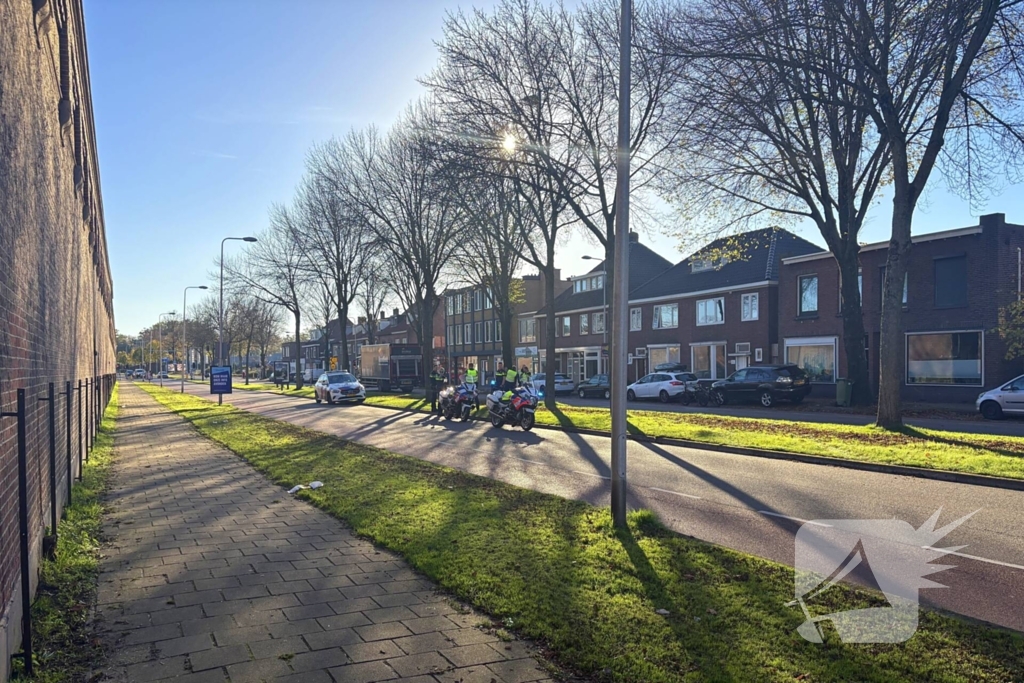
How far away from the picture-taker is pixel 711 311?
43062 mm

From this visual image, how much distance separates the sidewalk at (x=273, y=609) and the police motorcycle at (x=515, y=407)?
11363mm

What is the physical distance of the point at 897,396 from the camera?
17312 mm

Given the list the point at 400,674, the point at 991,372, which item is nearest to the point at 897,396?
the point at 991,372

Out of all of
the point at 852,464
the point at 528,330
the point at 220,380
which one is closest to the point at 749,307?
the point at 528,330

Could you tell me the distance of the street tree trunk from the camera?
1047 inches

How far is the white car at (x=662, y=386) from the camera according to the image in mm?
35812

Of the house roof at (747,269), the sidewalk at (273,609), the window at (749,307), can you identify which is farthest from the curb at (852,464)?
the window at (749,307)

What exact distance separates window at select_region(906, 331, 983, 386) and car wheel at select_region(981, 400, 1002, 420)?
6.45 metres

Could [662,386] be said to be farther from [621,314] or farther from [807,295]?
[621,314]

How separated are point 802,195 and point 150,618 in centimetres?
2415

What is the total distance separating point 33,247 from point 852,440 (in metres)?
14.5

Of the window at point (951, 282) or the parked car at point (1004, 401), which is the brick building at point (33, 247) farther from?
the window at point (951, 282)

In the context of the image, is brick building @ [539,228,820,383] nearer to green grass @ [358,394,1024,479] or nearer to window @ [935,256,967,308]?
window @ [935,256,967,308]

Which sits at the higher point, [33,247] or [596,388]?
[33,247]
